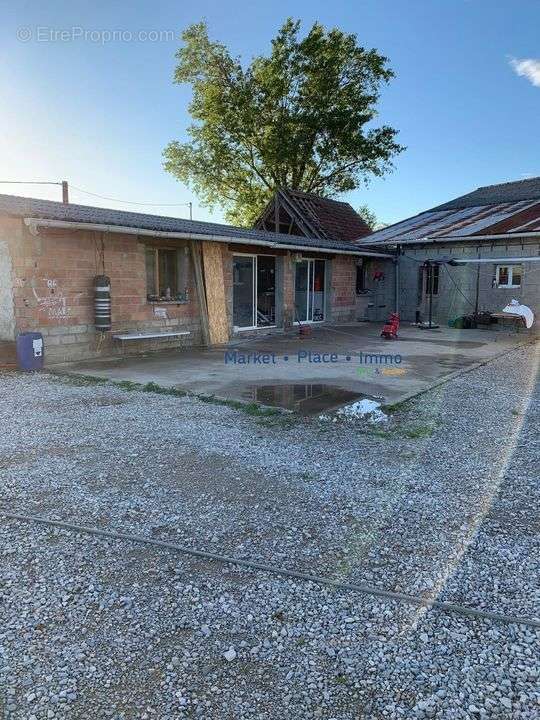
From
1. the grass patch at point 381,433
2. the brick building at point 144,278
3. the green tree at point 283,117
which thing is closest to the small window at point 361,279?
the brick building at point 144,278

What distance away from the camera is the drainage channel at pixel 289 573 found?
2.53 m

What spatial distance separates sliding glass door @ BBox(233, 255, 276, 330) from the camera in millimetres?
14039

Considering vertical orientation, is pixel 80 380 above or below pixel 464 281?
below

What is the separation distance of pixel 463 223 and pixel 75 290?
563 inches

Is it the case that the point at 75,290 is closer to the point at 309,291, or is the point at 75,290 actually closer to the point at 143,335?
the point at 143,335

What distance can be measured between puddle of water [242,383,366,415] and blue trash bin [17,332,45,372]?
3.86 meters

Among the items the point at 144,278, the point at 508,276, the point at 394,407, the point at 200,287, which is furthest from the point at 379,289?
the point at 394,407

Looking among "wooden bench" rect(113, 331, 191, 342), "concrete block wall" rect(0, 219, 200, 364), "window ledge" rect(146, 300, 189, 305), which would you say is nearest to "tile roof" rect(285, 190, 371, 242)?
"window ledge" rect(146, 300, 189, 305)

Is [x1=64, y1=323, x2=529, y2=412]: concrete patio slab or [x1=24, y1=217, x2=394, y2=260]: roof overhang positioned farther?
[x1=24, y1=217, x2=394, y2=260]: roof overhang

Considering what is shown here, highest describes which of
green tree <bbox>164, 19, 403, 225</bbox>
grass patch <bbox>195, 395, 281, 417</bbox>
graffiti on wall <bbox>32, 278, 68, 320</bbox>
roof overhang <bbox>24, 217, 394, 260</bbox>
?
green tree <bbox>164, 19, 403, 225</bbox>

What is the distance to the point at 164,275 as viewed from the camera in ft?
39.4

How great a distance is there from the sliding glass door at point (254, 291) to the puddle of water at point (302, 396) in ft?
21.4

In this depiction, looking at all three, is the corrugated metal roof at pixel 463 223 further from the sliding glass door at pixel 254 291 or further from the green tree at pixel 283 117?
the green tree at pixel 283 117

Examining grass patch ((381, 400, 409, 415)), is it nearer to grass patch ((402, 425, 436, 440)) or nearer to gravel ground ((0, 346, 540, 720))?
grass patch ((402, 425, 436, 440))
